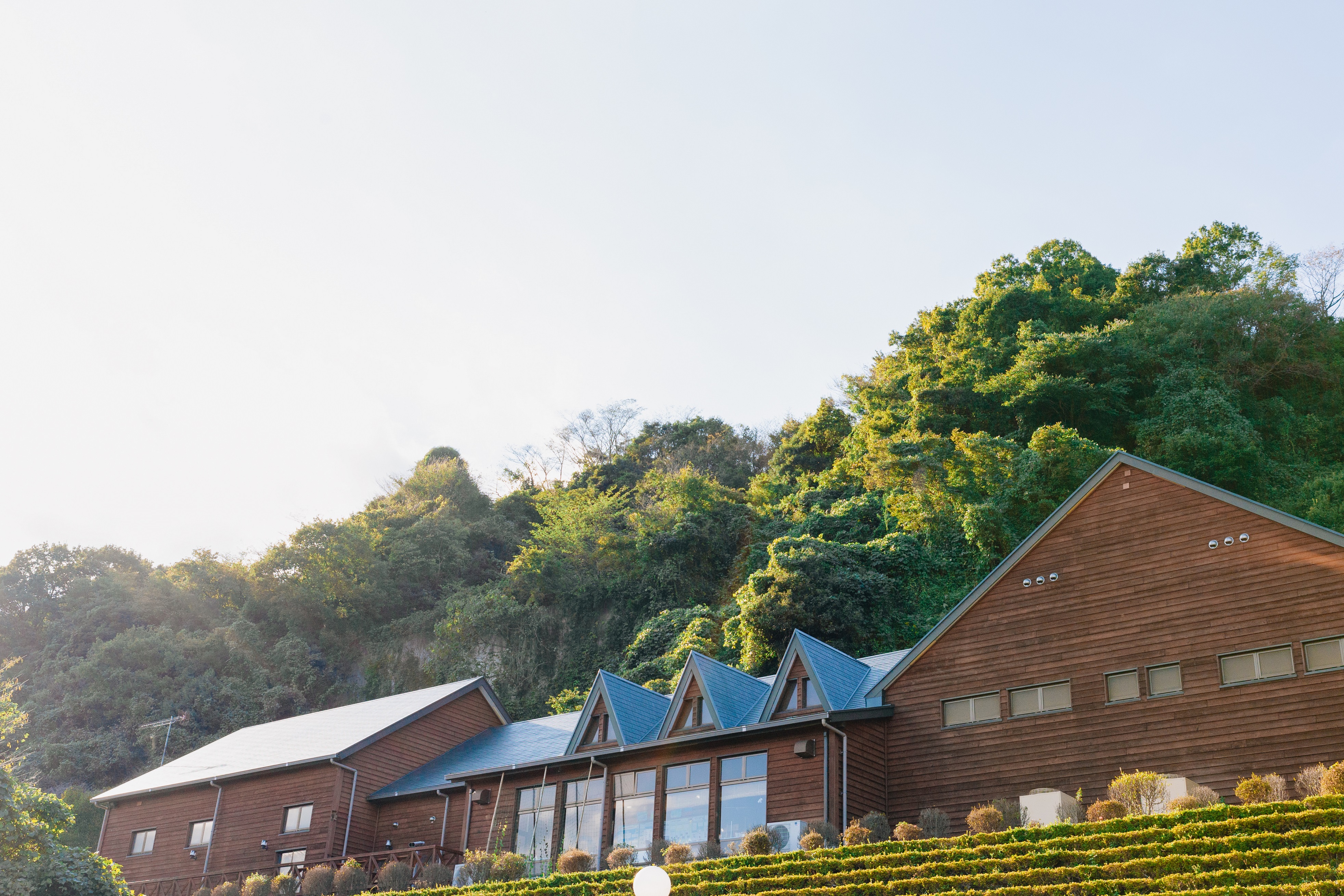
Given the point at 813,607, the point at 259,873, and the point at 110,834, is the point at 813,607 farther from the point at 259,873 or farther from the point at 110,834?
the point at 110,834

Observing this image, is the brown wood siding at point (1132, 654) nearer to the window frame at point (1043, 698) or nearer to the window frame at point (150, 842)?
the window frame at point (1043, 698)

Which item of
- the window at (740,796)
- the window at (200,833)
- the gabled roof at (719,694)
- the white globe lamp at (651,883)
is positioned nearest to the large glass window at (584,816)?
the gabled roof at (719,694)

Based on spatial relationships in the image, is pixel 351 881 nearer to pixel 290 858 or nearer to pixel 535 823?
pixel 290 858

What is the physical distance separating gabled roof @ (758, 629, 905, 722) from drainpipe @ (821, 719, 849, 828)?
1.26ft

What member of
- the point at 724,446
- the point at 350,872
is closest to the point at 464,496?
the point at 724,446

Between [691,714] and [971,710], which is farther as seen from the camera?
[691,714]

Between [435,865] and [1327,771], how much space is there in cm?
1762

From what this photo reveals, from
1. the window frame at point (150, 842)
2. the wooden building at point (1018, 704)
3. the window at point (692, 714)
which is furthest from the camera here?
the window frame at point (150, 842)

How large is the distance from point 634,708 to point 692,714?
7.79ft

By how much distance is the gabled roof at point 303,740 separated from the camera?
30016 mm

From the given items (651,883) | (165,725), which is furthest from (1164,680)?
(165,725)

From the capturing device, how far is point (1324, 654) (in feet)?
58.0

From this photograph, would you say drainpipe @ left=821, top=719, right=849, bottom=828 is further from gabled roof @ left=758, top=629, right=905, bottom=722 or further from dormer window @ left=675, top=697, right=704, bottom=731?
dormer window @ left=675, top=697, right=704, bottom=731

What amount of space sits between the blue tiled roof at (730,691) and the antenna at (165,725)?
26.2 m
